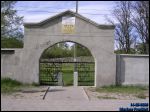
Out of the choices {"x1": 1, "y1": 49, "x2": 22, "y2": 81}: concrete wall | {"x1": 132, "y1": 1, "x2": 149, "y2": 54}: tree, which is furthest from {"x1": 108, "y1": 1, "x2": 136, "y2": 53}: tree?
{"x1": 1, "y1": 49, "x2": 22, "y2": 81}: concrete wall

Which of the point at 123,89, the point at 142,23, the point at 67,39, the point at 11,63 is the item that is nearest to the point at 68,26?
the point at 67,39

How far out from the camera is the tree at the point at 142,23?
38.0 meters

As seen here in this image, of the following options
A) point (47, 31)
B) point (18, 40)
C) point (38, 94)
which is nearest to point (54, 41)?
point (47, 31)

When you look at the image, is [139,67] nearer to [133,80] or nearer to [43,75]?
[133,80]

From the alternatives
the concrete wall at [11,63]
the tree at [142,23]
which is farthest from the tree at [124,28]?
the concrete wall at [11,63]

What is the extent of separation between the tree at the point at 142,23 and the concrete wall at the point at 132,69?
14725 millimetres

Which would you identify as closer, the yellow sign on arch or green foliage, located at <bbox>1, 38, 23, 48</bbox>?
the yellow sign on arch

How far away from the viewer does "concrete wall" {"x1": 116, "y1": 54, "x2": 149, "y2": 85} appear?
2345cm

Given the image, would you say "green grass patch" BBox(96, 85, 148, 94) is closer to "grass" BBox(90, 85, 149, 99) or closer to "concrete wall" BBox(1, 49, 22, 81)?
"grass" BBox(90, 85, 149, 99)

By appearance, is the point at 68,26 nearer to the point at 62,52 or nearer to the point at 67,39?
the point at 67,39

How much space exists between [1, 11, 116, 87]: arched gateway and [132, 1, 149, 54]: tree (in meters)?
15.4

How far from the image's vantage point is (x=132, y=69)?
23562 millimetres

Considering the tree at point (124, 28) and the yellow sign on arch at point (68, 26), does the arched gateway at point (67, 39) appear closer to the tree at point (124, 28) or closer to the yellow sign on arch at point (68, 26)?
the yellow sign on arch at point (68, 26)

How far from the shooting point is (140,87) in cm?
2303
